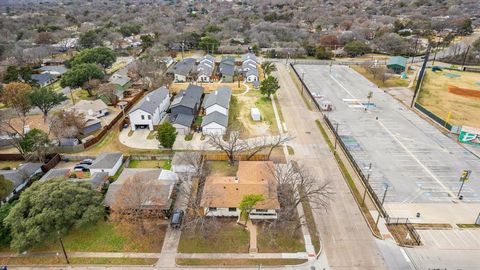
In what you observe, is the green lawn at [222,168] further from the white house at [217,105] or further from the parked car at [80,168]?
the parked car at [80,168]

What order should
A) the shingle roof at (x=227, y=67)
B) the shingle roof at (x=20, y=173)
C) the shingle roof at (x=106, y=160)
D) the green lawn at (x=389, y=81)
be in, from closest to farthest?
the shingle roof at (x=20, y=173)
the shingle roof at (x=106, y=160)
the green lawn at (x=389, y=81)
the shingle roof at (x=227, y=67)

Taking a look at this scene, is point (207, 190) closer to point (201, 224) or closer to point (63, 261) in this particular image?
point (201, 224)

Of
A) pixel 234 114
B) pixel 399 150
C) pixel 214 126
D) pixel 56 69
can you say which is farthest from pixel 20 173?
pixel 56 69

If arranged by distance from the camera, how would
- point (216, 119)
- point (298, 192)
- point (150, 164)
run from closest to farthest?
point (298, 192)
point (150, 164)
point (216, 119)

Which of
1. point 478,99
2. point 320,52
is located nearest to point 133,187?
point 478,99

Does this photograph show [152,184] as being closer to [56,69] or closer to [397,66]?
[56,69]

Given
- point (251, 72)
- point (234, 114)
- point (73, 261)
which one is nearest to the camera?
point (73, 261)

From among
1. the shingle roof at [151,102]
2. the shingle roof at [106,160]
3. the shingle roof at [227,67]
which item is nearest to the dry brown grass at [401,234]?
the shingle roof at [106,160]

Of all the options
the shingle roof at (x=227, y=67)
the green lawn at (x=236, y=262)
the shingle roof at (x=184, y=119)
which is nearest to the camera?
the green lawn at (x=236, y=262)
